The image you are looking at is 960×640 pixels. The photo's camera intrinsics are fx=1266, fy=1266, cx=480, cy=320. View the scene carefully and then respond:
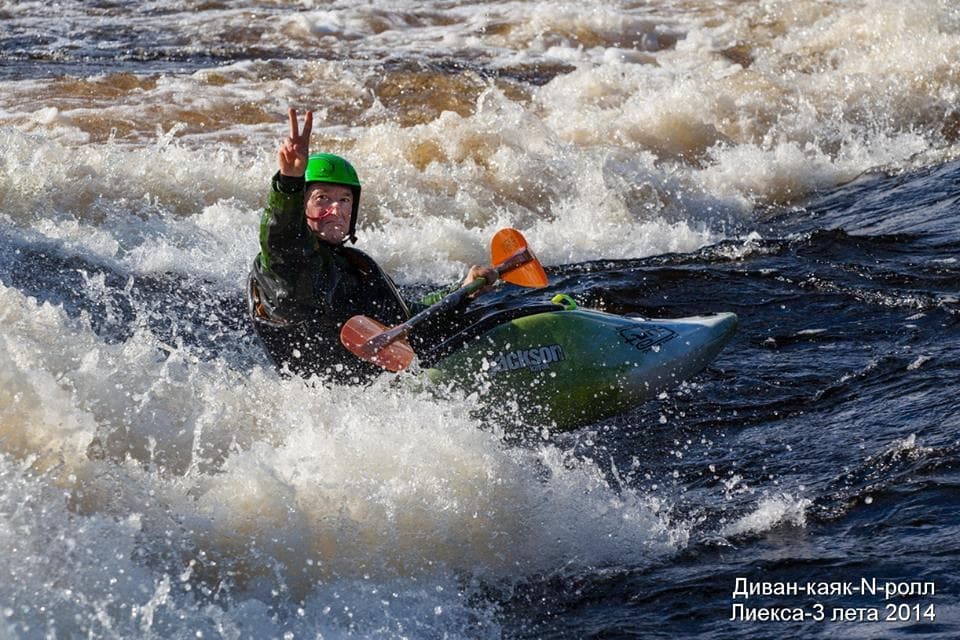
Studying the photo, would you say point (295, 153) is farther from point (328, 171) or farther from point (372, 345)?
point (372, 345)

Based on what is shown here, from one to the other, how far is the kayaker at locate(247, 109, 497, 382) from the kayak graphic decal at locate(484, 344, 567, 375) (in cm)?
37

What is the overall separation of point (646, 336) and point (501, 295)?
7.82 ft

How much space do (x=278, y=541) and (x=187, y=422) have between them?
36.5 inches

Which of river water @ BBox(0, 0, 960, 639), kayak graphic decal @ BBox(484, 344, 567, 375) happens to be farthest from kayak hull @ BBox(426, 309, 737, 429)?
river water @ BBox(0, 0, 960, 639)

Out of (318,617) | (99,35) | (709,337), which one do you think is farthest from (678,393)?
(99,35)

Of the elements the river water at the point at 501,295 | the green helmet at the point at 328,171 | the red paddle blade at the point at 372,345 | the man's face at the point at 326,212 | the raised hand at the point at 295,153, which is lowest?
the river water at the point at 501,295

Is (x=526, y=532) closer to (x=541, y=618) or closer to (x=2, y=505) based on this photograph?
(x=541, y=618)

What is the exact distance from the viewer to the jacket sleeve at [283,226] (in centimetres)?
502

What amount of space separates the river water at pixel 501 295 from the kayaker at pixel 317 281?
0.73 ft

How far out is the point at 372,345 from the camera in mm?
5199

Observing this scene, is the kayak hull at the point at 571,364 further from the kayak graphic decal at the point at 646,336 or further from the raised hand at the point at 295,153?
the raised hand at the point at 295,153

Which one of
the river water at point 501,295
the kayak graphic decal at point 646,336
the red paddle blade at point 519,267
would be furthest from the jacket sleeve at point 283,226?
the kayak graphic decal at point 646,336

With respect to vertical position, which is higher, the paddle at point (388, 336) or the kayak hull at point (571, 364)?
the paddle at point (388, 336)

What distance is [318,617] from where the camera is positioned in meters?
4.21
